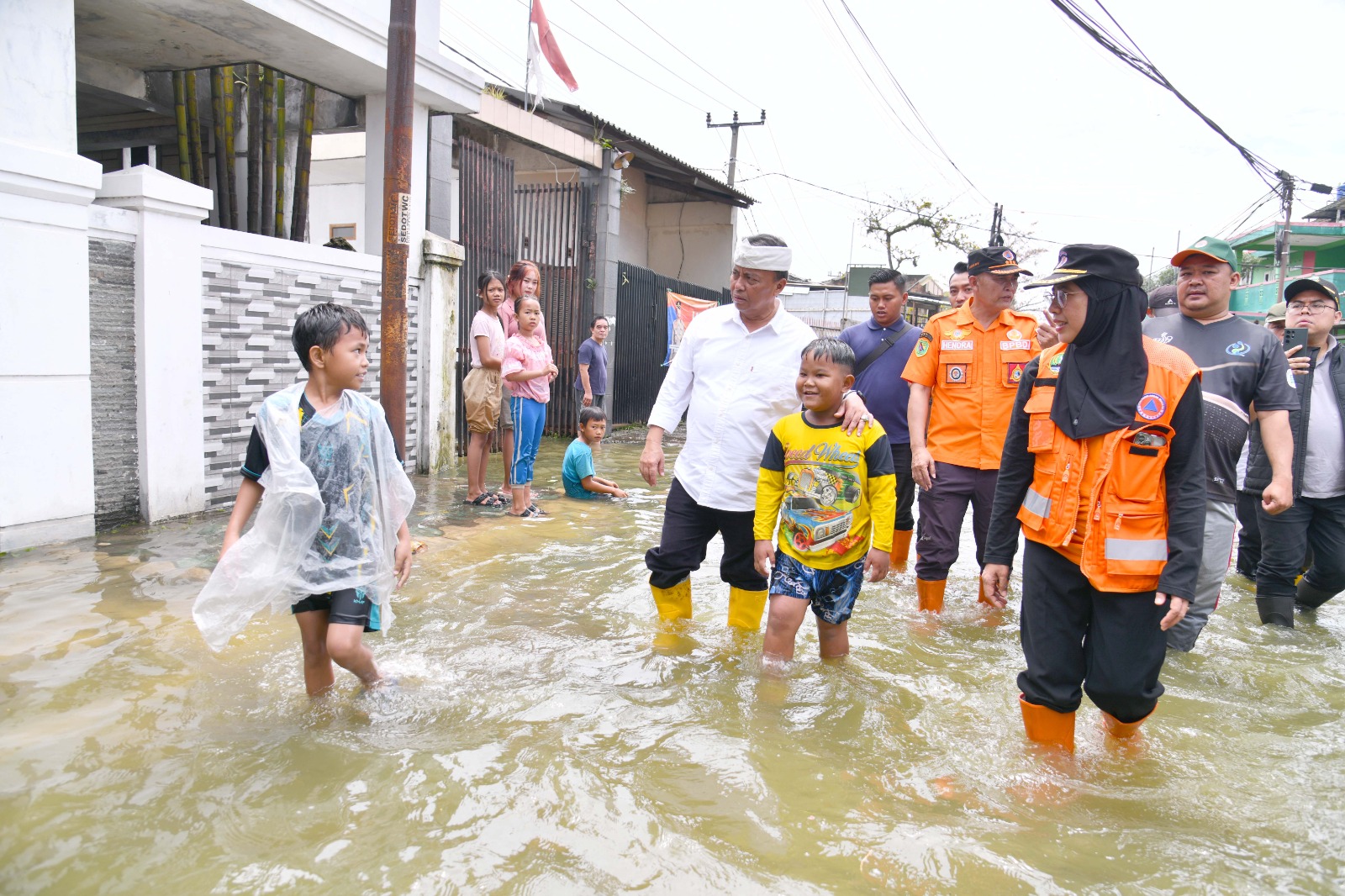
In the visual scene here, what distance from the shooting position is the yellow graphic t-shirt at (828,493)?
147 inches

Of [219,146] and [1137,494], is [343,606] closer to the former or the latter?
[1137,494]

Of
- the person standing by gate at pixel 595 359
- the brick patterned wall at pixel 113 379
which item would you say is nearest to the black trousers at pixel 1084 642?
the brick patterned wall at pixel 113 379

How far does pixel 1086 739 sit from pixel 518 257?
36.2 feet

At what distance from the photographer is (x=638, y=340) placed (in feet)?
50.0

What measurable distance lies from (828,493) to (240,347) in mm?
5232

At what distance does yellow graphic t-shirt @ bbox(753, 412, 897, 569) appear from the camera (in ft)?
12.2

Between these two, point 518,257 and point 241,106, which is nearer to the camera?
point 241,106

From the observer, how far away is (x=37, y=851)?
94.9 inches

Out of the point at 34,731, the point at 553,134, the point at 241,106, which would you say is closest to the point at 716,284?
the point at 553,134

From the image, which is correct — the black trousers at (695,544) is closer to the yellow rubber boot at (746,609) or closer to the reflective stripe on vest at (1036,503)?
the yellow rubber boot at (746,609)

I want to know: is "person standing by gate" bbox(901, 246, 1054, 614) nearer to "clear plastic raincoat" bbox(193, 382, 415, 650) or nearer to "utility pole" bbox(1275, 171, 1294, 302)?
"clear plastic raincoat" bbox(193, 382, 415, 650)

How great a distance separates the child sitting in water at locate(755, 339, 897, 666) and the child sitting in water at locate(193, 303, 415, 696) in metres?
1.57

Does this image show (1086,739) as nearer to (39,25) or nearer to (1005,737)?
(1005,737)

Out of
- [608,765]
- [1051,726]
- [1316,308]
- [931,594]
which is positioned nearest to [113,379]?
[608,765]
